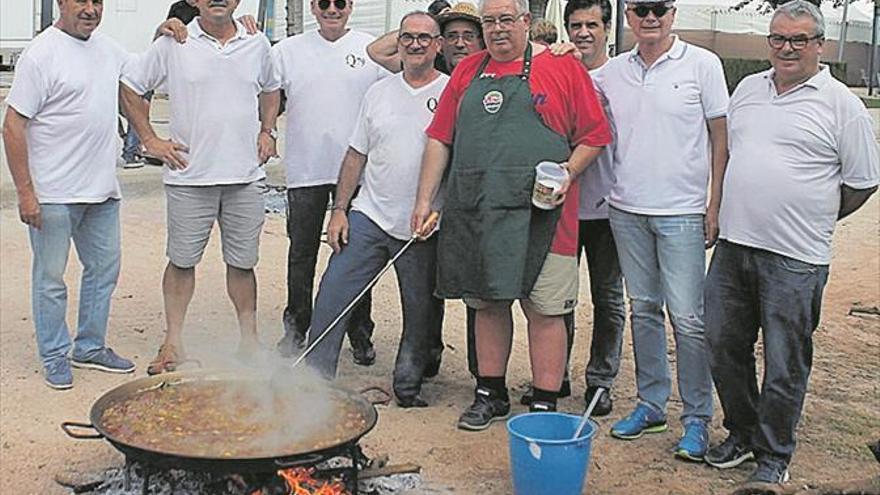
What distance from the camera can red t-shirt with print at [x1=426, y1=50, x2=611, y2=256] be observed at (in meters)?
4.79

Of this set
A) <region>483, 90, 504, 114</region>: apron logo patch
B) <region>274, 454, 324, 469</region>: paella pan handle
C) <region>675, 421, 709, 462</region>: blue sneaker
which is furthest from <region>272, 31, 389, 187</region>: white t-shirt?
<region>274, 454, 324, 469</region>: paella pan handle

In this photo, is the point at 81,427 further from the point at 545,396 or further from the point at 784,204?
the point at 784,204

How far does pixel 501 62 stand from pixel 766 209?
4.16 ft

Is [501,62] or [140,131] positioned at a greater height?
[501,62]

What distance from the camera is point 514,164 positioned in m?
4.77

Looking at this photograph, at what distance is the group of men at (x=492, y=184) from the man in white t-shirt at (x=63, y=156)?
0.03 feet

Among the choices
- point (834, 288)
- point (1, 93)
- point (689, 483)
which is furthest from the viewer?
point (1, 93)

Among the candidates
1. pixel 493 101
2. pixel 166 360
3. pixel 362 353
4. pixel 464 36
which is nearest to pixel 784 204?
pixel 493 101

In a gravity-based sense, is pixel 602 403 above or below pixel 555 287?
below

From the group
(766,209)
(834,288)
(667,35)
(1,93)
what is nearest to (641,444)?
(766,209)

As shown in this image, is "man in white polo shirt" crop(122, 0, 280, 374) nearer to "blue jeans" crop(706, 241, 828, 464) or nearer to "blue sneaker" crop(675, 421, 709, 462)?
"blue sneaker" crop(675, 421, 709, 462)

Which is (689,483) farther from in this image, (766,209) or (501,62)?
(501,62)

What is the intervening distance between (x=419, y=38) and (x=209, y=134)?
44.8 inches

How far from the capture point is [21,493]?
14.6ft
